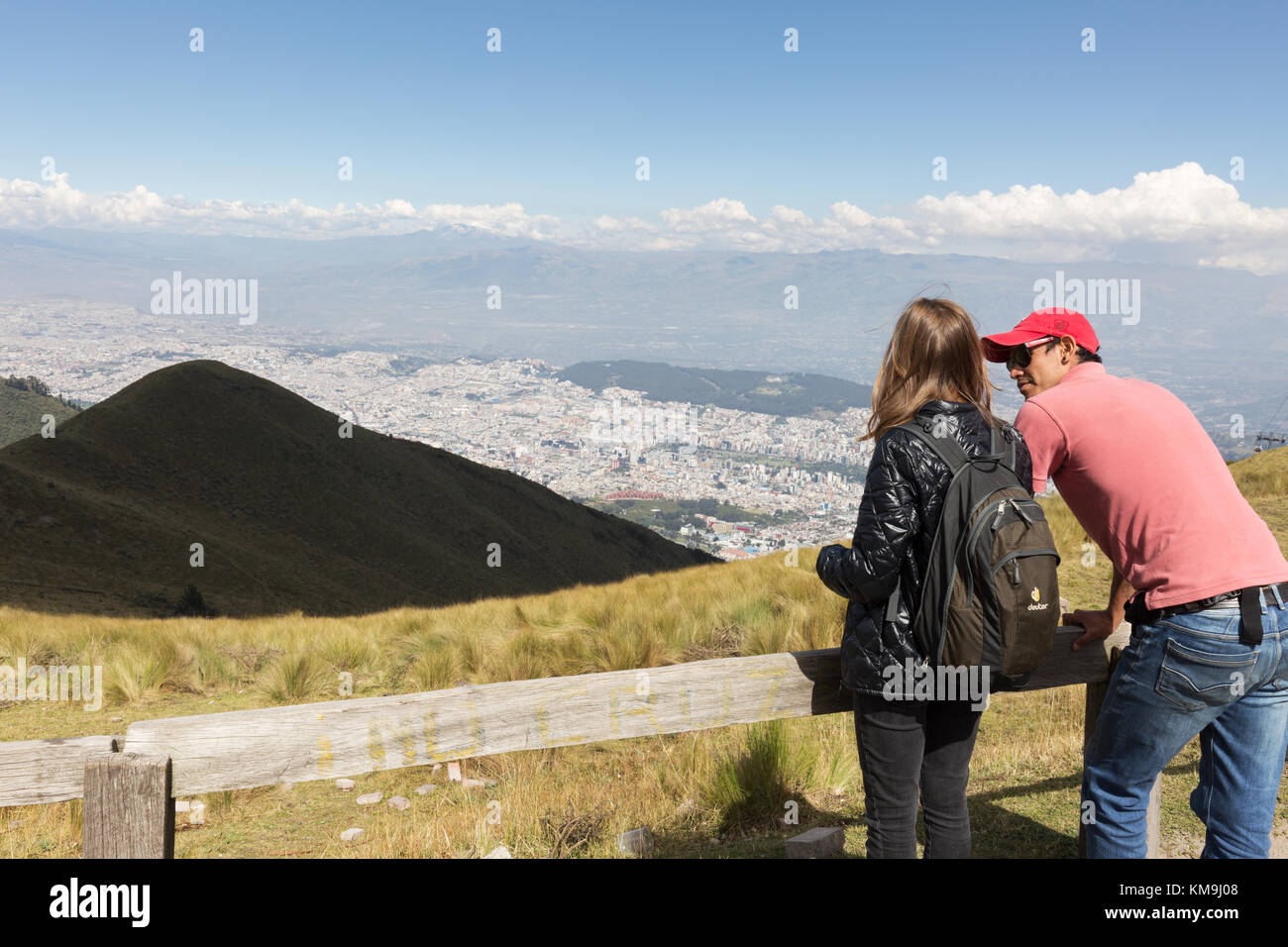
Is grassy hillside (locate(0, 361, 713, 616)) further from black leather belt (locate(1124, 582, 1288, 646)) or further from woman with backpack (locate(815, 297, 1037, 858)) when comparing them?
black leather belt (locate(1124, 582, 1288, 646))

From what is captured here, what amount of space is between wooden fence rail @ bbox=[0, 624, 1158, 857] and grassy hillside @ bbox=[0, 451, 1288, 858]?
126 centimetres

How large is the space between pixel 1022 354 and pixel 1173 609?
3.08ft

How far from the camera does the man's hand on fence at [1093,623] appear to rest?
296 cm

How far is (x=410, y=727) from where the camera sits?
255cm

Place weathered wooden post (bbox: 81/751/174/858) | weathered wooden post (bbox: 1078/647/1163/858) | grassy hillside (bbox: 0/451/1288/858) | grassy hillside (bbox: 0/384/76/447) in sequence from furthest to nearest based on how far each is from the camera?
grassy hillside (bbox: 0/384/76/447) → grassy hillside (bbox: 0/451/1288/858) → weathered wooden post (bbox: 1078/647/1163/858) → weathered wooden post (bbox: 81/751/174/858)

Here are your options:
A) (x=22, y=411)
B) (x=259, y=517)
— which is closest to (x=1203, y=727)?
(x=259, y=517)

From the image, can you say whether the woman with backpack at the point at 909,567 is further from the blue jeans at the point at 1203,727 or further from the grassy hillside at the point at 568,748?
the grassy hillside at the point at 568,748

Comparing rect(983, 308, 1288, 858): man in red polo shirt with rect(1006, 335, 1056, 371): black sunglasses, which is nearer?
rect(983, 308, 1288, 858): man in red polo shirt

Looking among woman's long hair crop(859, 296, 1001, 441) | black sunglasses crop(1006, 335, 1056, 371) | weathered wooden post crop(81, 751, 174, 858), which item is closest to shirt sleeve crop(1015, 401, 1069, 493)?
woman's long hair crop(859, 296, 1001, 441)

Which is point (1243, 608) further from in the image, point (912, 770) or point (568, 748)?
point (568, 748)

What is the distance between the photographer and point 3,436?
69.8 metres

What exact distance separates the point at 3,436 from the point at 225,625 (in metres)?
79.2

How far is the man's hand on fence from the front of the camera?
→ 9.71 ft
